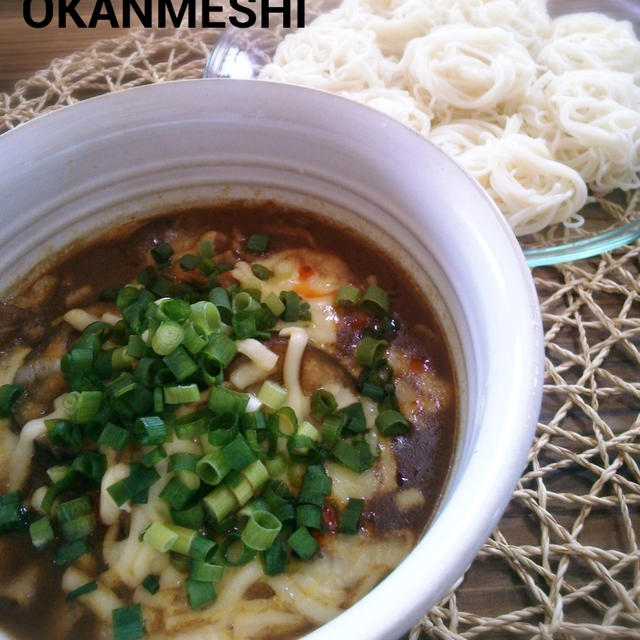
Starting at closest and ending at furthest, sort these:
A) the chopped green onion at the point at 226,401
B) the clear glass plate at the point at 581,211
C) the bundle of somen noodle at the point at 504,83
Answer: the chopped green onion at the point at 226,401
the clear glass plate at the point at 581,211
the bundle of somen noodle at the point at 504,83

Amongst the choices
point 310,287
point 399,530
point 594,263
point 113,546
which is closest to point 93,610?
point 113,546

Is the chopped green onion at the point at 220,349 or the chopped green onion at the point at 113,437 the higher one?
the chopped green onion at the point at 220,349

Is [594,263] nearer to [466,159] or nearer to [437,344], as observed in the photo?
[466,159]

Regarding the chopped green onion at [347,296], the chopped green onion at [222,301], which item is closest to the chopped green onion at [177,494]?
the chopped green onion at [222,301]

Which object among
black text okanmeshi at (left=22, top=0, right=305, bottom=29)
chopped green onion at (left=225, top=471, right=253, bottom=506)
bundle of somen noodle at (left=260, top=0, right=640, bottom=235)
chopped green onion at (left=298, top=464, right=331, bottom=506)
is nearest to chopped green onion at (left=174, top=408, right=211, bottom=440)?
chopped green onion at (left=225, top=471, right=253, bottom=506)

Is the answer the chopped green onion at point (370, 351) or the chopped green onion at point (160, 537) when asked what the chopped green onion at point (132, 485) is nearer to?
the chopped green onion at point (160, 537)

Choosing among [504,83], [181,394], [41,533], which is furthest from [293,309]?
[504,83]

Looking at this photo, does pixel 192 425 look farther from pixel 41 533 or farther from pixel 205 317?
pixel 41 533

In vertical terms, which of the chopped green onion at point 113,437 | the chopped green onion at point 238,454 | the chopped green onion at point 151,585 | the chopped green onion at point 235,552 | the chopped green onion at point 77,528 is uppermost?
the chopped green onion at point 238,454

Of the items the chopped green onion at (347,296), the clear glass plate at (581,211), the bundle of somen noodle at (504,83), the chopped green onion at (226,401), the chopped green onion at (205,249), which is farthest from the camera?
the bundle of somen noodle at (504,83)
